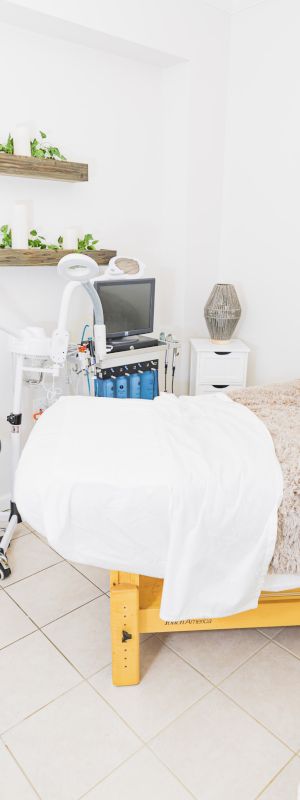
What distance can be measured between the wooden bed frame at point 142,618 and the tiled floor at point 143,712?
0.36 ft

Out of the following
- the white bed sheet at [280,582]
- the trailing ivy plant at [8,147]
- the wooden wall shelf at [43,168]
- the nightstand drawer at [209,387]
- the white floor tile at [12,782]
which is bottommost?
the white floor tile at [12,782]

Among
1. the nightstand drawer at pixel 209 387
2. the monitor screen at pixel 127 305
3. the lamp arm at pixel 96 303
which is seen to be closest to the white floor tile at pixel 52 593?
the lamp arm at pixel 96 303

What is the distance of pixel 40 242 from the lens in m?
2.46

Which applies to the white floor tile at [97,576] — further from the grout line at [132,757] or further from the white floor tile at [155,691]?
the grout line at [132,757]

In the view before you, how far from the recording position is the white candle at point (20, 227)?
2.26 metres

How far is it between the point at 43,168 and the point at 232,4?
61.5 inches

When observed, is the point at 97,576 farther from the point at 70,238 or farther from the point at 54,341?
the point at 70,238

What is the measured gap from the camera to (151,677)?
164cm

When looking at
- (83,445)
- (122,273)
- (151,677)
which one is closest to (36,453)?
(83,445)

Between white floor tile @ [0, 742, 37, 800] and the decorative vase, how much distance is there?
2.21 metres

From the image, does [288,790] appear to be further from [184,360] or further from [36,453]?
[184,360]

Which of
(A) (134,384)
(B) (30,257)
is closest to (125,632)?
(A) (134,384)

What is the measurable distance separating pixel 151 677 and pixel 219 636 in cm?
29

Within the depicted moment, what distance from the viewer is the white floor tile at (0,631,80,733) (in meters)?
1.53
